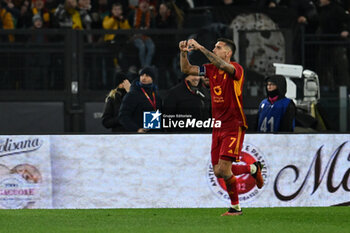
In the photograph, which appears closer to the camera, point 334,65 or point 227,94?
point 227,94

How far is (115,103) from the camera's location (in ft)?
40.2

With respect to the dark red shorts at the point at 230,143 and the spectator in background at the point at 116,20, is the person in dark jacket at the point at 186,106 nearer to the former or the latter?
the dark red shorts at the point at 230,143

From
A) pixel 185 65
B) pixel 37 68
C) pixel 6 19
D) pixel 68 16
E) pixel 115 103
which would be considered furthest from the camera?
pixel 6 19

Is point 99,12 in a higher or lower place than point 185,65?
higher

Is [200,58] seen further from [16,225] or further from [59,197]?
[16,225]

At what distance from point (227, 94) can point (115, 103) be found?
9.18 ft

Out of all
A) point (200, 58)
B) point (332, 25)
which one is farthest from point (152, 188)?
point (332, 25)

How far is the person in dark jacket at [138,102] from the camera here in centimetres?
1212

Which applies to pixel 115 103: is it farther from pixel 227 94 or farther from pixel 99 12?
pixel 99 12

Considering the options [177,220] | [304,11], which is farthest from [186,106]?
[304,11]

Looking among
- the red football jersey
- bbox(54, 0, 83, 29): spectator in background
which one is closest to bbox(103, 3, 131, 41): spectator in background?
bbox(54, 0, 83, 29): spectator in background

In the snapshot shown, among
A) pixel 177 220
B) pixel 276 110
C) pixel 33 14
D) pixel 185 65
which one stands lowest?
pixel 177 220

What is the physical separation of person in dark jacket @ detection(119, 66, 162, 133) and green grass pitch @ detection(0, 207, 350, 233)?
1.36 metres

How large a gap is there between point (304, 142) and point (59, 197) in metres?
3.51
